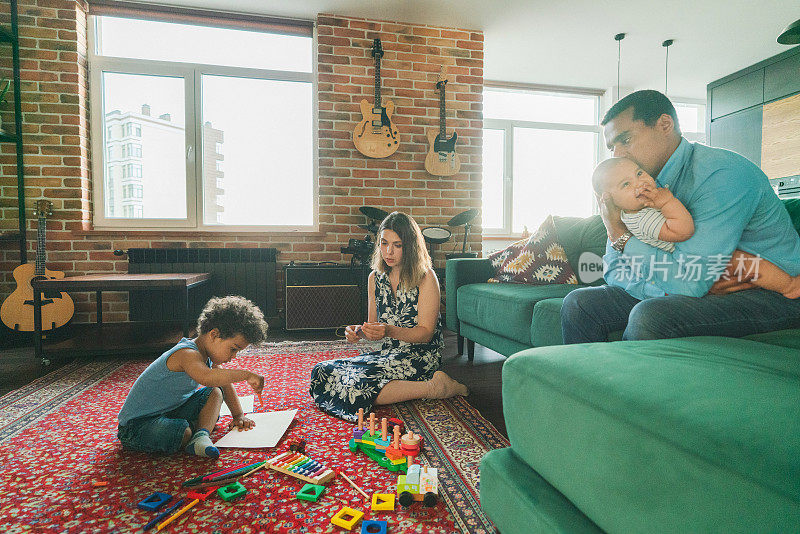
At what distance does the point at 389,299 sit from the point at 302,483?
919 mm

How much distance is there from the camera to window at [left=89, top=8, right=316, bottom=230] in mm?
3494

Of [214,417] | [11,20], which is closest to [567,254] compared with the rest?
[214,417]

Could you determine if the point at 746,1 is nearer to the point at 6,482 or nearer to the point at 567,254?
the point at 567,254

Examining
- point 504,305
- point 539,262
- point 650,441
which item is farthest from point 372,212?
point 650,441

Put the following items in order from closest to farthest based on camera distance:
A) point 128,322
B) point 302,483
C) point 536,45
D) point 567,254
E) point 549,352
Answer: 1. point 549,352
2. point 302,483
3. point 567,254
4. point 128,322
5. point 536,45

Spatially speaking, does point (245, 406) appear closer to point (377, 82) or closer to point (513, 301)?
point (513, 301)

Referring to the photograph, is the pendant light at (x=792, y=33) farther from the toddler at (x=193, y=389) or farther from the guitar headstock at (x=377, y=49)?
the toddler at (x=193, y=389)

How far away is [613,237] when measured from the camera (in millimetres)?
1292

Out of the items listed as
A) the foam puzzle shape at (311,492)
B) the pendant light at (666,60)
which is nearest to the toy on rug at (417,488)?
the foam puzzle shape at (311,492)

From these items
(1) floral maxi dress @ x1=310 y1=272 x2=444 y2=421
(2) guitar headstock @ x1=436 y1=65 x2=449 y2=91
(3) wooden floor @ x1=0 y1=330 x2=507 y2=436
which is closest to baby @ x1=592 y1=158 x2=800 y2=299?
(3) wooden floor @ x1=0 y1=330 x2=507 y2=436

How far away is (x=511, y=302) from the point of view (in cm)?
192

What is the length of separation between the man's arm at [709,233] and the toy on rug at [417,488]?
838 mm

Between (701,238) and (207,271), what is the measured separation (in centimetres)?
322

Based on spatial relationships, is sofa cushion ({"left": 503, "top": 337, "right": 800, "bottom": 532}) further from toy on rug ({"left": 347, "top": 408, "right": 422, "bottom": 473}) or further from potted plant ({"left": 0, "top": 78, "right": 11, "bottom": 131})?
potted plant ({"left": 0, "top": 78, "right": 11, "bottom": 131})
